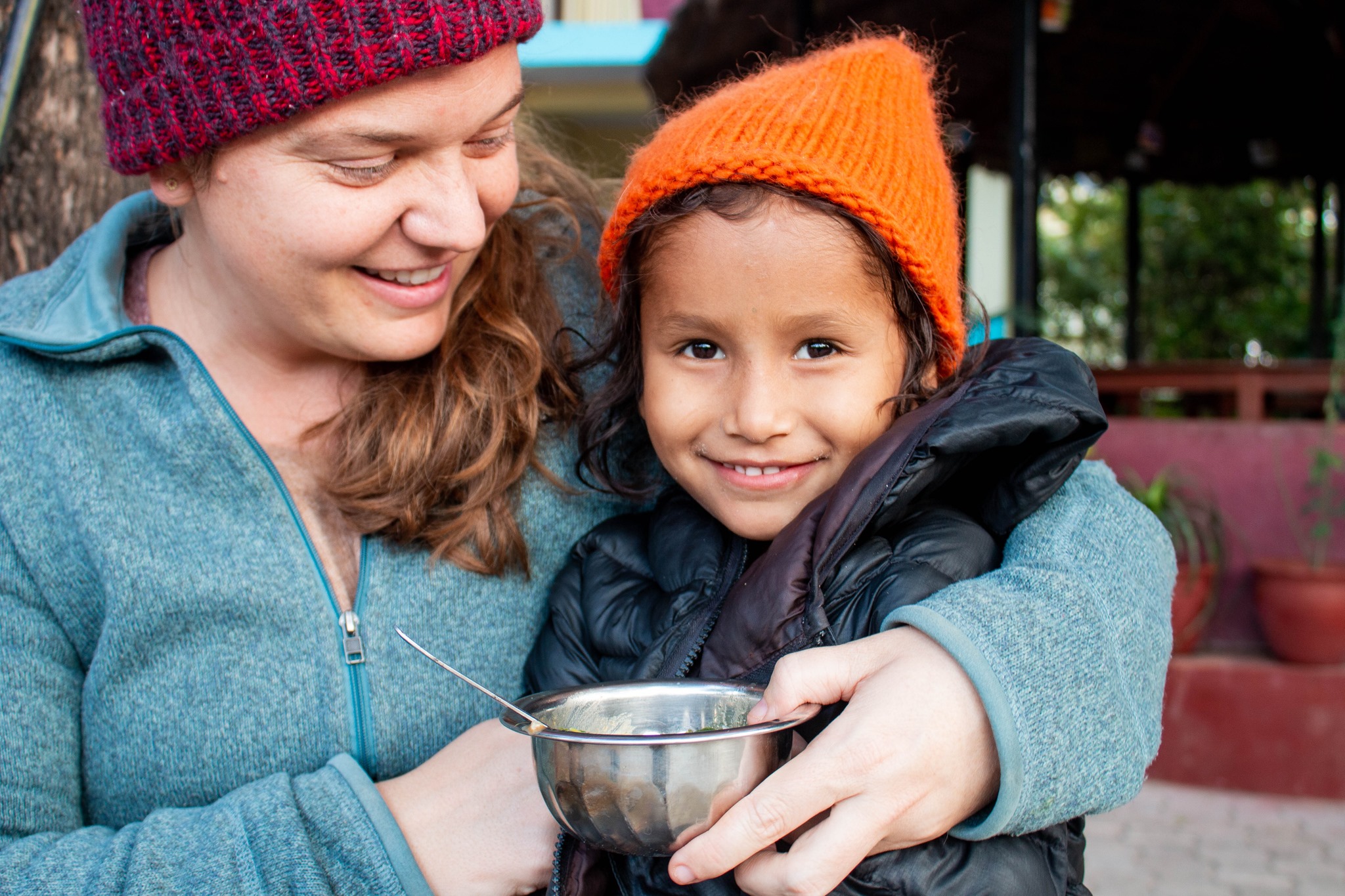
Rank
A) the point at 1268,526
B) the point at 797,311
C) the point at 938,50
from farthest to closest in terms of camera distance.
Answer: the point at 1268,526
the point at 938,50
the point at 797,311

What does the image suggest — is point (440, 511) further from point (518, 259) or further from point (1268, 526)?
point (1268, 526)

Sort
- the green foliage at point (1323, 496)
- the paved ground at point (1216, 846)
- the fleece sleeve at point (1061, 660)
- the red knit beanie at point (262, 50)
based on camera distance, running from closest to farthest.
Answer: the fleece sleeve at point (1061, 660)
the red knit beanie at point (262, 50)
the paved ground at point (1216, 846)
the green foliage at point (1323, 496)

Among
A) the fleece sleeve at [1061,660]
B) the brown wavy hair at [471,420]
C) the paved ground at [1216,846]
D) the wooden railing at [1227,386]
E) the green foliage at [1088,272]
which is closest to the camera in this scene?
the fleece sleeve at [1061,660]

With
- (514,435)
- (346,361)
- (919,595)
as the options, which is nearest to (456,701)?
(514,435)

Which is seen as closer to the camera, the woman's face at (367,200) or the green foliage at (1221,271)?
the woman's face at (367,200)

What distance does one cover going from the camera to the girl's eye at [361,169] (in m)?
1.51

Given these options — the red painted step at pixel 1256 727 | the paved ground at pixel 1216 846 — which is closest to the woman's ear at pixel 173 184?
the paved ground at pixel 1216 846

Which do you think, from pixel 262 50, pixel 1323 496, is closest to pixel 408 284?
pixel 262 50

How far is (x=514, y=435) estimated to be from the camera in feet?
5.79

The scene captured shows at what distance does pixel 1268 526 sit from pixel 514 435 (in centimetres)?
407

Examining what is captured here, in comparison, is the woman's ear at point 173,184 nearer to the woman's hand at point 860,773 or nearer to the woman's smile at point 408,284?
the woman's smile at point 408,284

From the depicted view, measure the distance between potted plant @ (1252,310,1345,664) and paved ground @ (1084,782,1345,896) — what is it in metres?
0.60

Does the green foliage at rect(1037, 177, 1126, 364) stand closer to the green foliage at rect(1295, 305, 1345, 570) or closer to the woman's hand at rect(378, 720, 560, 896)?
the green foliage at rect(1295, 305, 1345, 570)

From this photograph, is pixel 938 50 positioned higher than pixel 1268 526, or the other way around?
pixel 938 50
